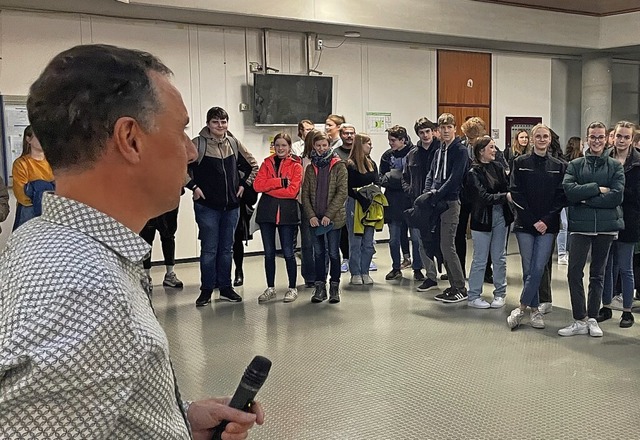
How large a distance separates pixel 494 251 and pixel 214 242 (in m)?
2.39

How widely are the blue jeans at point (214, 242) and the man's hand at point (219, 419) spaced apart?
4419mm

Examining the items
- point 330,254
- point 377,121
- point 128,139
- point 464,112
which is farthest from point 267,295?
point 464,112

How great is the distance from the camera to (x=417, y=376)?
3721mm

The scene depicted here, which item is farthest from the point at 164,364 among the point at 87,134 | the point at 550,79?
the point at 550,79

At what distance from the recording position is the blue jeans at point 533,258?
4570 millimetres

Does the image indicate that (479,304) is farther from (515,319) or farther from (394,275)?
(394,275)

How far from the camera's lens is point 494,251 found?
5.29m

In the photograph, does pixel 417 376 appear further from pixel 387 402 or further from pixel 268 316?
pixel 268 316

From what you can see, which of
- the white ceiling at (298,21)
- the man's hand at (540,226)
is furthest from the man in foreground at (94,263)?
the white ceiling at (298,21)

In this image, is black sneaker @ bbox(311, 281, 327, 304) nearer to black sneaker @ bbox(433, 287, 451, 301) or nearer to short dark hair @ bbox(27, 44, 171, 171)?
black sneaker @ bbox(433, 287, 451, 301)

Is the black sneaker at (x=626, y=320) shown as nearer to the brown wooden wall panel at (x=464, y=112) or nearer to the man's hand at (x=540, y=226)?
the man's hand at (x=540, y=226)

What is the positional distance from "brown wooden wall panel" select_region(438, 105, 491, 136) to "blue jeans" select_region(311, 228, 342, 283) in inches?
179

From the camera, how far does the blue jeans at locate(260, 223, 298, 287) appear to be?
5633 mm

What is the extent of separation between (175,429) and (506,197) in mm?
4546
